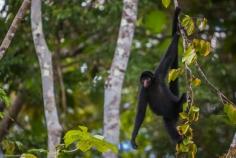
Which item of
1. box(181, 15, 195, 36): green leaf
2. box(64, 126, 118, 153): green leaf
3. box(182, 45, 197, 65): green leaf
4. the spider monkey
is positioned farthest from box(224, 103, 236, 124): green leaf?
the spider monkey

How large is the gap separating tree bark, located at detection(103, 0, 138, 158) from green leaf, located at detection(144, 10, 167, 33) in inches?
143

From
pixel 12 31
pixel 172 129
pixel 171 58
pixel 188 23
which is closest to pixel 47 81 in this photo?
pixel 12 31

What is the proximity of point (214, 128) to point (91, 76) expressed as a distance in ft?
6.88

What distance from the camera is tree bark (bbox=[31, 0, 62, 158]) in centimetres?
564

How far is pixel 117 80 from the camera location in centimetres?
612

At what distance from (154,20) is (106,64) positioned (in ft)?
3.50

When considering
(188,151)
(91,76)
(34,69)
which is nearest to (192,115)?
(188,151)

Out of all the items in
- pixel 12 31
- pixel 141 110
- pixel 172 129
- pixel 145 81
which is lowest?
pixel 172 129

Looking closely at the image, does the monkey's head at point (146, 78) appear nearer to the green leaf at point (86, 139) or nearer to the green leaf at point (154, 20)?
the green leaf at point (154, 20)

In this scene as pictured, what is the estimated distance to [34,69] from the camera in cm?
967

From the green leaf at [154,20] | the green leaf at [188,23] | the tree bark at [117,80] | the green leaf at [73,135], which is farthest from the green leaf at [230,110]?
the green leaf at [154,20]

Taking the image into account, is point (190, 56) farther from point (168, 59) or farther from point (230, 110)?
point (168, 59)

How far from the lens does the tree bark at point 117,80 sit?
5926mm

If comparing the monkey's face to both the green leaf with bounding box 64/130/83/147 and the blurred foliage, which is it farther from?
the green leaf with bounding box 64/130/83/147
